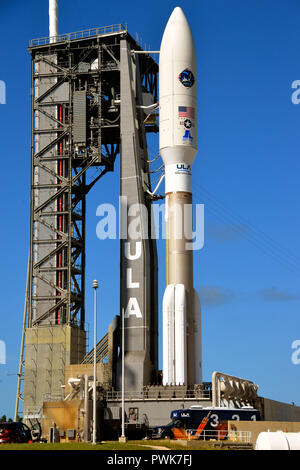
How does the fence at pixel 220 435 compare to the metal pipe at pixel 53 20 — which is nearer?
the fence at pixel 220 435

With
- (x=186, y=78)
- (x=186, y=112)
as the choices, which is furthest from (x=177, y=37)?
(x=186, y=112)

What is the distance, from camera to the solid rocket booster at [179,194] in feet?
244

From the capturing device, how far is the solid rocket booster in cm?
7450

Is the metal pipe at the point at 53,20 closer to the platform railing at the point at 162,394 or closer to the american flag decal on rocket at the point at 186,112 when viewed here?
the american flag decal on rocket at the point at 186,112

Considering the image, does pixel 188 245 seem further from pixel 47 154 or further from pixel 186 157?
pixel 47 154

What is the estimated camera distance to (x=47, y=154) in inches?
3526

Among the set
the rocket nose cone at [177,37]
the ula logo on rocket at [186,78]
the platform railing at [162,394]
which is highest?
the rocket nose cone at [177,37]

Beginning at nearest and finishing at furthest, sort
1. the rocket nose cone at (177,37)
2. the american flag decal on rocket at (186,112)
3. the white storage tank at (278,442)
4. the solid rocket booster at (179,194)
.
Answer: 1. the white storage tank at (278,442)
2. the solid rocket booster at (179,194)
3. the american flag decal on rocket at (186,112)
4. the rocket nose cone at (177,37)

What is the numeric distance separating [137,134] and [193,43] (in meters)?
10.3

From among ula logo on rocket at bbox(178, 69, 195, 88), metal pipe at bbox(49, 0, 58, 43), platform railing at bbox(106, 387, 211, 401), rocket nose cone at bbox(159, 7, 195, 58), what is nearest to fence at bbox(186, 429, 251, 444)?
platform railing at bbox(106, 387, 211, 401)

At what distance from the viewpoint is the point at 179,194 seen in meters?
77.2

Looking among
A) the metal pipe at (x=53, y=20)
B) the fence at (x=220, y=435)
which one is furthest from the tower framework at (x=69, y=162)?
the fence at (x=220, y=435)
